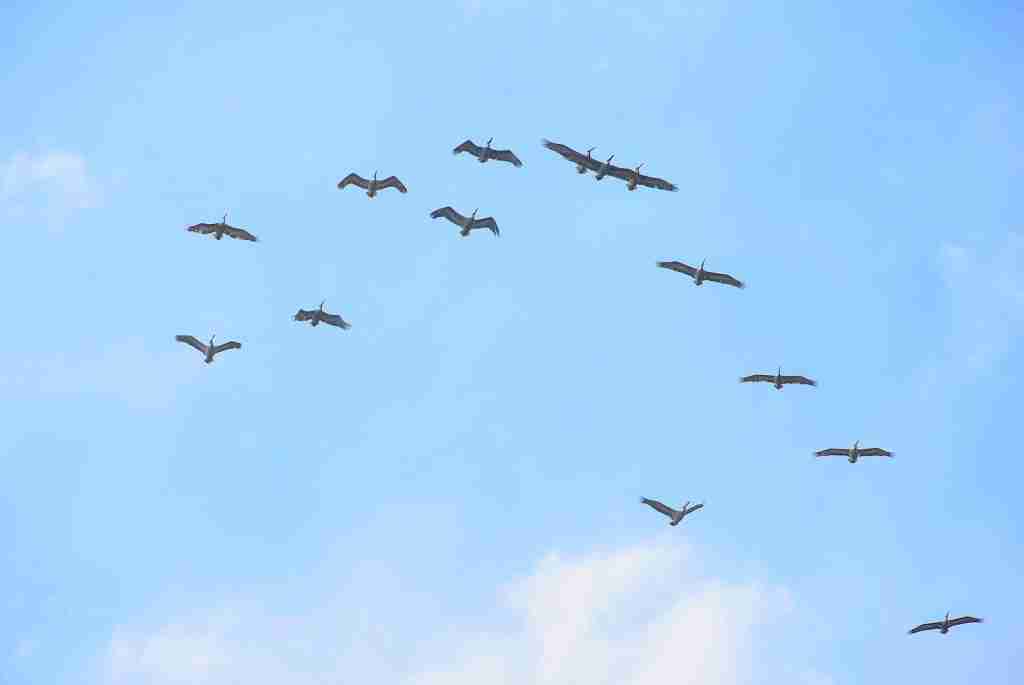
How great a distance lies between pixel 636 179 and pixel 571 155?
4824mm

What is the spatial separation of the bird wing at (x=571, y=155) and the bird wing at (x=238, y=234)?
21.3 meters

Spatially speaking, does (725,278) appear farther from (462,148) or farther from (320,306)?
(320,306)

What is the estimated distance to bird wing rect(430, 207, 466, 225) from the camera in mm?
118000

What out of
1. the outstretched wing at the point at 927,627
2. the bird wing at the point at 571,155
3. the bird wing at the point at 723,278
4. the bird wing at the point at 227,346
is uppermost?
the bird wing at the point at 571,155

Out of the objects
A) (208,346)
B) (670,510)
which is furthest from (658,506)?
(208,346)

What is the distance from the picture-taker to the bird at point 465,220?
117500mm

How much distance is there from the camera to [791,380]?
121500mm

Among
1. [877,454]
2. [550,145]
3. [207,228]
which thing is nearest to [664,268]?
[550,145]

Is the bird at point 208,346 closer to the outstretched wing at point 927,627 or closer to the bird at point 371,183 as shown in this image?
the bird at point 371,183

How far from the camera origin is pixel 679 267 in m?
119

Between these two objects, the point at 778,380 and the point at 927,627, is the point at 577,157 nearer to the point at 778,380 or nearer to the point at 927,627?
the point at 778,380

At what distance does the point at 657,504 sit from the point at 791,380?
1317 centimetres

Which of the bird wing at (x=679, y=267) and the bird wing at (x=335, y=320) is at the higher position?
the bird wing at (x=679, y=267)

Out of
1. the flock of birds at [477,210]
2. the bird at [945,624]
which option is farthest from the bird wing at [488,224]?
the bird at [945,624]
